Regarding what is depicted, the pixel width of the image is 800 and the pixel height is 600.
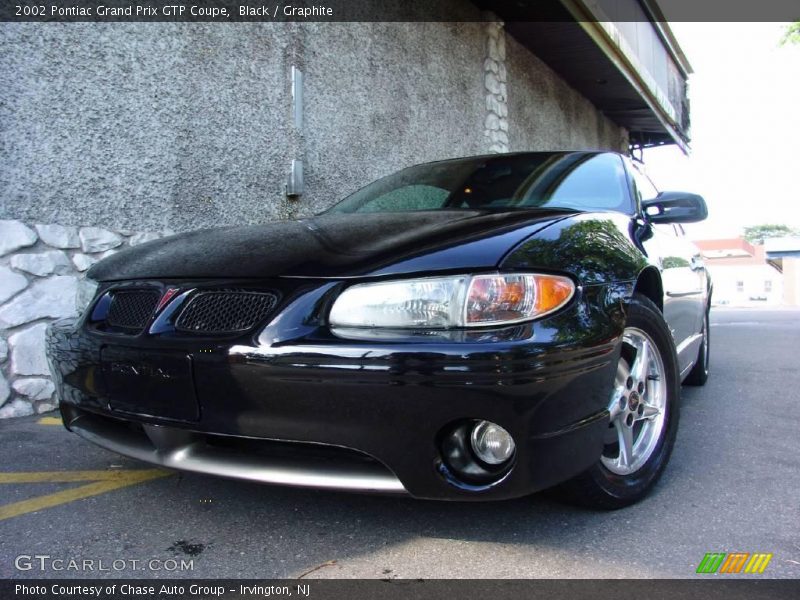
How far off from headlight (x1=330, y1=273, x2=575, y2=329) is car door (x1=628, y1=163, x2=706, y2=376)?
40.7 inches

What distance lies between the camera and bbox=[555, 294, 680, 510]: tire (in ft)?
6.70

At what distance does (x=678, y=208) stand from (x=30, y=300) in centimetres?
339

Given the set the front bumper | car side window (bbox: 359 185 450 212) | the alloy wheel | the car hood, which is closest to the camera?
the front bumper

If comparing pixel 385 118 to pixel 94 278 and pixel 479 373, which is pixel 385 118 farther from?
pixel 479 373

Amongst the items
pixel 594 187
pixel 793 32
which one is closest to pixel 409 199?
pixel 594 187

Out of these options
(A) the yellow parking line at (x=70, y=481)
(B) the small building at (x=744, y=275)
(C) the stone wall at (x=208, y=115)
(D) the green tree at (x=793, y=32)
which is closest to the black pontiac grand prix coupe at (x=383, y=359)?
(A) the yellow parking line at (x=70, y=481)

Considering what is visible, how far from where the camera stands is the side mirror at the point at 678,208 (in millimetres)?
2879

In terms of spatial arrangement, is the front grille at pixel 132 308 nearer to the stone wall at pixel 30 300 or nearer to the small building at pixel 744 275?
the stone wall at pixel 30 300

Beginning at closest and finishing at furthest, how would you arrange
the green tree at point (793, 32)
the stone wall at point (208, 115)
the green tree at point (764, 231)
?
the stone wall at point (208, 115)
the green tree at point (793, 32)
the green tree at point (764, 231)

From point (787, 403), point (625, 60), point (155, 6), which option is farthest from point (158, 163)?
point (625, 60)

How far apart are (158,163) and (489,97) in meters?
5.27

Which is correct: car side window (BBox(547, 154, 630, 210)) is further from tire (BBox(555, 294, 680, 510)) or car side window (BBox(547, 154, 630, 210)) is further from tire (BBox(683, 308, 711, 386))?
tire (BBox(683, 308, 711, 386))

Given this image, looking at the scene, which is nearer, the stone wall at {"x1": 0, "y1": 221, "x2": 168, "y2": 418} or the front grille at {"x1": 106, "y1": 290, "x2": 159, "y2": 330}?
the front grille at {"x1": 106, "y1": 290, "x2": 159, "y2": 330}

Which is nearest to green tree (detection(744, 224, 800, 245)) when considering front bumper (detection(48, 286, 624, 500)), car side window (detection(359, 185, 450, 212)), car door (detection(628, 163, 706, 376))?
car door (detection(628, 163, 706, 376))
